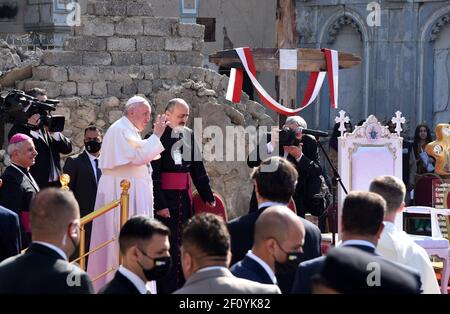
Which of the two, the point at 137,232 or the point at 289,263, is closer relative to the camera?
the point at 137,232

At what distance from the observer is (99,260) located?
10031 millimetres

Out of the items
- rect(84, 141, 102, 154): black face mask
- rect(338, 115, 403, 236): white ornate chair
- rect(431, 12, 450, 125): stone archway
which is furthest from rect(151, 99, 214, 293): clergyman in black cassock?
rect(431, 12, 450, 125): stone archway

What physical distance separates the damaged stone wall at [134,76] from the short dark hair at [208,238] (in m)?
8.39

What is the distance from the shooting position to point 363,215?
6172 millimetres

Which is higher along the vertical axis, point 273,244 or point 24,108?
point 24,108

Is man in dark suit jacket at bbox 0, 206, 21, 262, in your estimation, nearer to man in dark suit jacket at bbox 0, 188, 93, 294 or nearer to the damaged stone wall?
man in dark suit jacket at bbox 0, 188, 93, 294

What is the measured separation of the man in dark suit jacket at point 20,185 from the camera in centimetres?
916

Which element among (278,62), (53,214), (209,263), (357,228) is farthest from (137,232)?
(278,62)

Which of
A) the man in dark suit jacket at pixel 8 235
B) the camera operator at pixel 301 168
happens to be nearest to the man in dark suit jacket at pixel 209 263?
the man in dark suit jacket at pixel 8 235

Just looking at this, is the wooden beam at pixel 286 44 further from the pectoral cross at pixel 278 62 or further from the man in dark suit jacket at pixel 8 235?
the man in dark suit jacket at pixel 8 235

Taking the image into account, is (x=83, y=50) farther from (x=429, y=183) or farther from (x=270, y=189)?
(x=270, y=189)

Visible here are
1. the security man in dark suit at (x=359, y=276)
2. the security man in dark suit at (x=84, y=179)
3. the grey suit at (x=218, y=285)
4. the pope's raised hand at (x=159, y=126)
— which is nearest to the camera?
the security man in dark suit at (x=359, y=276)

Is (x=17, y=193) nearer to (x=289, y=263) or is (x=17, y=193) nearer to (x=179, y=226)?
(x=179, y=226)

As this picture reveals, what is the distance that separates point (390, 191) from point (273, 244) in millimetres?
1349
